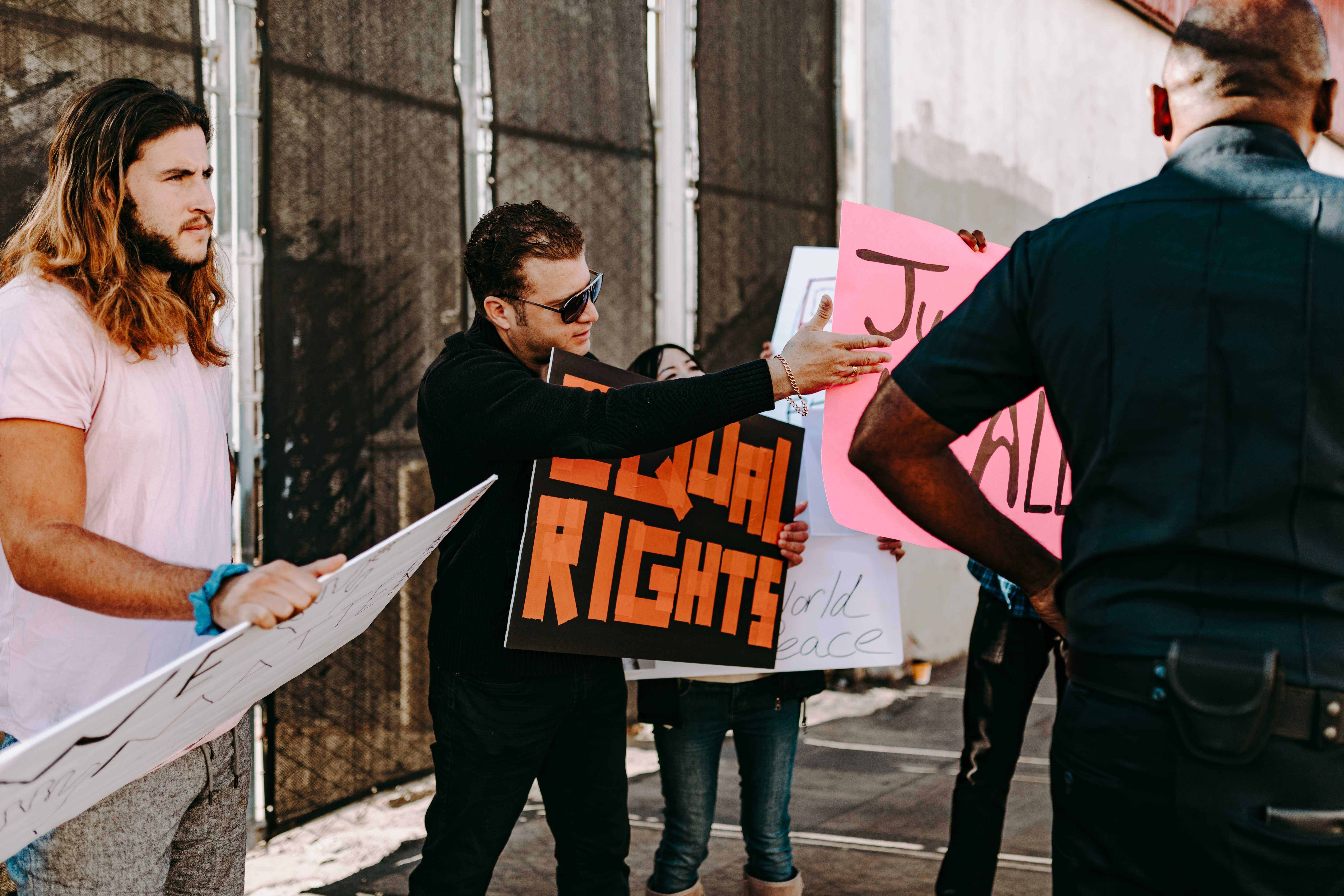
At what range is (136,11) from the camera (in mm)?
3141

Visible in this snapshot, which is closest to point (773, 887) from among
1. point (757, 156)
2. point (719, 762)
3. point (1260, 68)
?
point (719, 762)

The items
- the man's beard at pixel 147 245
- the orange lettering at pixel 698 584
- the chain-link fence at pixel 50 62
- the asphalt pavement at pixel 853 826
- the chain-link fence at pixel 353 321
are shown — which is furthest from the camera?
the chain-link fence at pixel 353 321

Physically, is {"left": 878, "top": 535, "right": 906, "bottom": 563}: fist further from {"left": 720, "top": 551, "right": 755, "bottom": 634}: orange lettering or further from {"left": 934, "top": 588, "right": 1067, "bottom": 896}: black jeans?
{"left": 720, "top": 551, "right": 755, "bottom": 634}: orange lettering

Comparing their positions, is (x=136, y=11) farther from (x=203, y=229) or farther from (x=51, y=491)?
(x=51, y=491)

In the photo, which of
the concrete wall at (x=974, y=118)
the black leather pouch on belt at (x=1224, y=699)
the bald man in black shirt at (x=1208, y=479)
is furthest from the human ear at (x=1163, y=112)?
the concrete wall at (x=974, y=118)

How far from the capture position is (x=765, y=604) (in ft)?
8.20

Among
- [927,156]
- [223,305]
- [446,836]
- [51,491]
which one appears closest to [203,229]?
[223,305]

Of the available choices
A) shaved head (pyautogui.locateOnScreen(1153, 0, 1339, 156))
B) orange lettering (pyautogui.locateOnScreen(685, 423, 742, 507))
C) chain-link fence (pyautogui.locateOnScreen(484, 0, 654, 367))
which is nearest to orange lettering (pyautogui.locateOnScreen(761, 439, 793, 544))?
orange lettering (pyautogui.locateOnScreen(685, 423, 742, 507))

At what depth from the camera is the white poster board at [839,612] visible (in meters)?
2.70

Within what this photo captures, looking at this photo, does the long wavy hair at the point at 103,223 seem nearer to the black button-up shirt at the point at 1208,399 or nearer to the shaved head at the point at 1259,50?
the black button-up shirt at the point at 1208,399

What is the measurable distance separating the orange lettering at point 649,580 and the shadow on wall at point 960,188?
4.25 metres

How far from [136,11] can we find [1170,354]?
3115 mm

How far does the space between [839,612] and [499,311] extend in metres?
1.20

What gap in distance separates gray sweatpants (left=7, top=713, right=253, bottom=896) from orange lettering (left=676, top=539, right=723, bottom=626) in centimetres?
91
